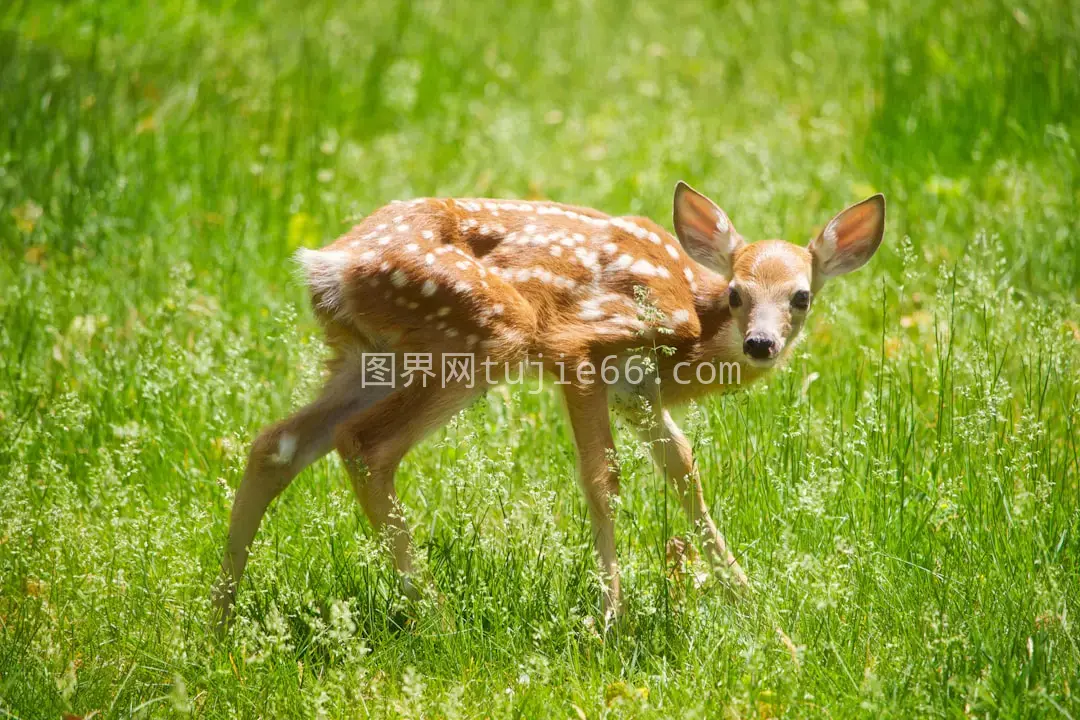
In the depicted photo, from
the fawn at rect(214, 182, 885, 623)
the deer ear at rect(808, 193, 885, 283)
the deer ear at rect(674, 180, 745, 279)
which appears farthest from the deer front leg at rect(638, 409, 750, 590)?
the deer ear at rect(808, 193, 885, 283)

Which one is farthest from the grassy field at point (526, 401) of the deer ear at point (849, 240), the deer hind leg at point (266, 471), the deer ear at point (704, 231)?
the deer ear at point (704, 231)

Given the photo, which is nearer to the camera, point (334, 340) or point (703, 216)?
point (334, 340)

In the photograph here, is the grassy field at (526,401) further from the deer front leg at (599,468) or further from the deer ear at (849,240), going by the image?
the deer ear at (849,240)

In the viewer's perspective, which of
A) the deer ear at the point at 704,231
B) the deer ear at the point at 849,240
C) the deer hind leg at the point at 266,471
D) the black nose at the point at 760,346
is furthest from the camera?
the deer ear at the point at 704,231

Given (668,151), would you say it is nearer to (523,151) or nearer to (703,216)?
(523,151)

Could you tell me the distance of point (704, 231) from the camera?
4297 millimetres

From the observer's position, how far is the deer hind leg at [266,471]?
3.67 metres

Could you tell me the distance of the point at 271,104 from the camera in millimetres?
7281

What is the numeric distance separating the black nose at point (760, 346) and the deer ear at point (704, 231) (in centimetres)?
52

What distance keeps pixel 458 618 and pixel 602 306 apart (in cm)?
106

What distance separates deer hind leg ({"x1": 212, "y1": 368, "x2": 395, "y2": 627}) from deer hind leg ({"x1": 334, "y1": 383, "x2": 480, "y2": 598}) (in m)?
0.10

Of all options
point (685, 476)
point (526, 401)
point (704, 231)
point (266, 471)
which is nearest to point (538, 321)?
point (685, 476)

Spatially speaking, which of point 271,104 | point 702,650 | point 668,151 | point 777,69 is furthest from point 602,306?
point 777,69

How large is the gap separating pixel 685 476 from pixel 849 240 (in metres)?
1.08
